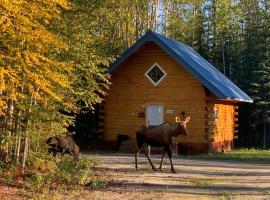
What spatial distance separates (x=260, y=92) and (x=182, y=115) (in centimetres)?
1118

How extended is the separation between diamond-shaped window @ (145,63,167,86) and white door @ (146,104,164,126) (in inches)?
48.8

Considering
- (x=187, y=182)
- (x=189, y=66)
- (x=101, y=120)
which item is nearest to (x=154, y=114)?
(x=101, y=120)

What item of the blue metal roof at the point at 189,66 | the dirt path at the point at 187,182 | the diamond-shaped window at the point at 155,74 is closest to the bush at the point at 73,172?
the dirt path at the point at 187,182

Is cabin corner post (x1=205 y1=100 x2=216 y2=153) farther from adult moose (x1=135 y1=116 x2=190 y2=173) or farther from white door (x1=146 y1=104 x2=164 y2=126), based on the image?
adult moose (x1=135 y1=116 x2=190 y2=173)

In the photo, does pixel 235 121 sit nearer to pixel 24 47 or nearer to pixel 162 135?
pixel 162 135

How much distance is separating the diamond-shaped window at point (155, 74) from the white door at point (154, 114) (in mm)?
1239

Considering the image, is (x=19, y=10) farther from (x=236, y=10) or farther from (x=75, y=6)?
(x=236, y=10)

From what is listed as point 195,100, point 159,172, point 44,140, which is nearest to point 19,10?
point 44,140

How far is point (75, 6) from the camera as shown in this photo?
57.1 feet

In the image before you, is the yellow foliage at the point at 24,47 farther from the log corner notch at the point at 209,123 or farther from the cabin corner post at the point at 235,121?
the cabin corner post at the point at 235,121

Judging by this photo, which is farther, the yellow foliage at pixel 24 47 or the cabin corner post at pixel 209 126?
the cabin corner post at pixel 209 126

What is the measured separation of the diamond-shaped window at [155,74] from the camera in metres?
26.6

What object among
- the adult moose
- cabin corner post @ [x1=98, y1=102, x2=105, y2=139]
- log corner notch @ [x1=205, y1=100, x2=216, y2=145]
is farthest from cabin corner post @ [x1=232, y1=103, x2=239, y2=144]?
the adult moose

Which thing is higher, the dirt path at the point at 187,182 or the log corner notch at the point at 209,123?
the log corner notch at the point at 209,123
